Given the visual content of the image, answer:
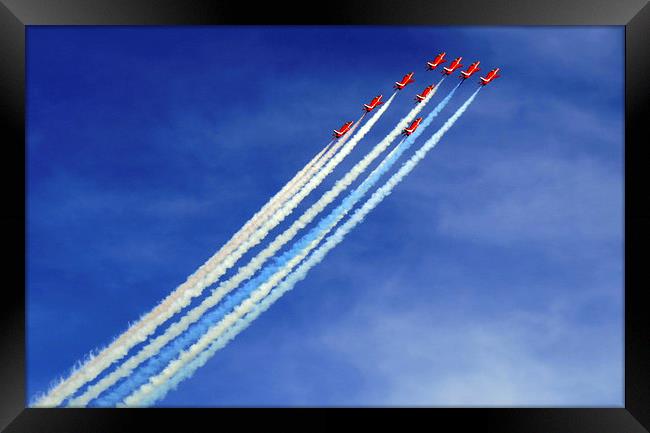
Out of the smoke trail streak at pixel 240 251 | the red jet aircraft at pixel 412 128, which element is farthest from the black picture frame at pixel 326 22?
the red jet aircraft at pixel 412 128

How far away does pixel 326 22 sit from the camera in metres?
15.5

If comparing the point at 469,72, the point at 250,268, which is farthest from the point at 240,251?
the point at 469,72

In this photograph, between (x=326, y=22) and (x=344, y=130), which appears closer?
(x=326, y=22)

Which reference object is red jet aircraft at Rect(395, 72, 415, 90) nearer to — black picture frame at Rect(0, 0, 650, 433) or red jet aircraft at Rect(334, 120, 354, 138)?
red jet aircraft at Rect(334, 120, 354, 138)

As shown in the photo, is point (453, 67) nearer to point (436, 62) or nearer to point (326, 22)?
point (436, 62)

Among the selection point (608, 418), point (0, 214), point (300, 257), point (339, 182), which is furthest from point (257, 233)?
point (608, 418)

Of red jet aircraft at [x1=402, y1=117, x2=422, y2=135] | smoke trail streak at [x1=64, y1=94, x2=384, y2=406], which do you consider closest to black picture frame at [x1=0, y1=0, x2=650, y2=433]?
smoke trail streak at [x1=64, y1=94, x2=384, y2=406]

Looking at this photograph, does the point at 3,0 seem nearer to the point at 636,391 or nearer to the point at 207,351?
the point at 207,351

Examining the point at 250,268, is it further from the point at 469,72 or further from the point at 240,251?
the point at 469,72

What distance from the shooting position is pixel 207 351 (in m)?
20.9

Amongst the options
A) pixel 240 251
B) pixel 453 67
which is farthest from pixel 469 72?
pixel 240 251

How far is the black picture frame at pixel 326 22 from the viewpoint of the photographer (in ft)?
49.8

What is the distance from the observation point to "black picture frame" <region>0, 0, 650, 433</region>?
1517 cm

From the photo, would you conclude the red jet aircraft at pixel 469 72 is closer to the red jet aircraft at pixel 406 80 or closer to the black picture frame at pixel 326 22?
the red jet aircraft at pixel 406 80
